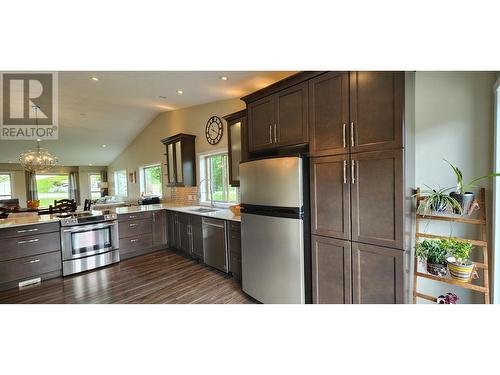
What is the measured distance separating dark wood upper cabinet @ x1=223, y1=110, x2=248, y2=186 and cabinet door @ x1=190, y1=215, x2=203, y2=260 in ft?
2.93

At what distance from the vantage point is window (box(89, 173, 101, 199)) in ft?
32.3

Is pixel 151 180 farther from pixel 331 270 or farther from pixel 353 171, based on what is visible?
pixel 353 171

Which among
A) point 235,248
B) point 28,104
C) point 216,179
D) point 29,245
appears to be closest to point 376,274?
point 235,248

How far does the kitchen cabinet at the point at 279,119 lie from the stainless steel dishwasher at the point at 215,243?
4.11 feet

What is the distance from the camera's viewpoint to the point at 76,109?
498cm

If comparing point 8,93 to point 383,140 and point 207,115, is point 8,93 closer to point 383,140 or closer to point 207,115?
point 207,115

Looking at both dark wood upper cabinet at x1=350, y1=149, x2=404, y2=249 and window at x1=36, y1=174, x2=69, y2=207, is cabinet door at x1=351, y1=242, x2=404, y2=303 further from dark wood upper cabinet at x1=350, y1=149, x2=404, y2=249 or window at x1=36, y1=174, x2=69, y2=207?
window at x1=36, y1=174, x2=69, y2=207

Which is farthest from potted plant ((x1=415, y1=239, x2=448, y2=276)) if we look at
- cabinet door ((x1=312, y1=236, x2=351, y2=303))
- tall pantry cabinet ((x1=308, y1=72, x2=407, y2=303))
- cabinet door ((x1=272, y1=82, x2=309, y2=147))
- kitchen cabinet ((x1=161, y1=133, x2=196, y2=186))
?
kitchen cabinet ((x1=161, y1=133, x2=196, y2=186))

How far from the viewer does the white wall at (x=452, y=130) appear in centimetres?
144

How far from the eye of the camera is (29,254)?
2.79 metres

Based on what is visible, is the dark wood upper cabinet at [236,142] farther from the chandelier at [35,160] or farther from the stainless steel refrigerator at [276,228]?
the chandelier at [35,160]

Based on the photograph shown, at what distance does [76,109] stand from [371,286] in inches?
259
